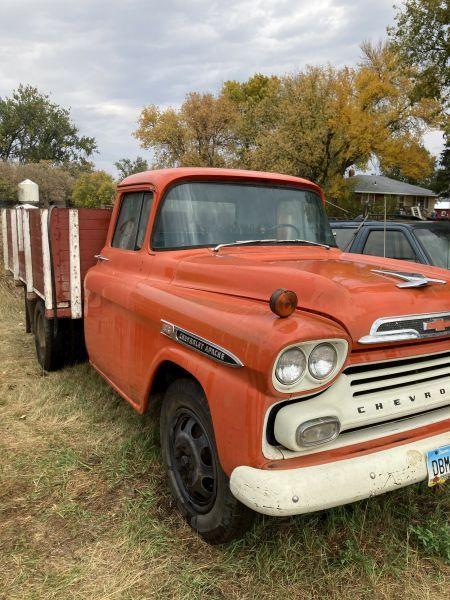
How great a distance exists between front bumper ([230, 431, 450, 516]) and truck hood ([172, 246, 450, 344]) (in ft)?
1.74

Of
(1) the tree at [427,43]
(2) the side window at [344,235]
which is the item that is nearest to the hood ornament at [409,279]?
(2) the side window at [344,235]

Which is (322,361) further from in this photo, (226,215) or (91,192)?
(91,192)

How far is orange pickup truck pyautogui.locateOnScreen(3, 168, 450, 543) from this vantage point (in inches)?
78.4

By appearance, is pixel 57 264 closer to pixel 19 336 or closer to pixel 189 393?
pixel 189 393

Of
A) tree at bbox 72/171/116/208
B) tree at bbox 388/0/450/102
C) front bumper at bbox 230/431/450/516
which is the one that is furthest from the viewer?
tree at bbox 72/171/116/208

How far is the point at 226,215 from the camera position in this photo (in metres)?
3.42

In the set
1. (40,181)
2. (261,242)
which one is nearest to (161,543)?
(261,242)

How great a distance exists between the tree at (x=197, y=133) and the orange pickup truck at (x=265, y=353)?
36.5m

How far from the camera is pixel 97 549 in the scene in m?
2.55

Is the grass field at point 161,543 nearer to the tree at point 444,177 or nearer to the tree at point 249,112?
the tree at point 249,112

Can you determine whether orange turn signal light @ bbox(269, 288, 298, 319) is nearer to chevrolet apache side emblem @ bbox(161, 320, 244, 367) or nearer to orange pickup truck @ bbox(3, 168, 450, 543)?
orange pickup truck @ bbox(3, 168, 450, 543)

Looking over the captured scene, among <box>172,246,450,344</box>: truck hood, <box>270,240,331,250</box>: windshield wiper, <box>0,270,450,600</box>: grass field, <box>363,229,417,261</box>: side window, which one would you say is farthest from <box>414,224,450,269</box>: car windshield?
<box>0,270,450,600</box>: grass field

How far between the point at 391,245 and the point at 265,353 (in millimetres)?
4934

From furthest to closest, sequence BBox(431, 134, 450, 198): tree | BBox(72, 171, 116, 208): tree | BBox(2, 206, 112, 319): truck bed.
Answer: BBox(431, 134, 450, 198): tree < BBox(72, 171, 116, 208): tree < BBox(2, 206, 112, 319): truck bed
